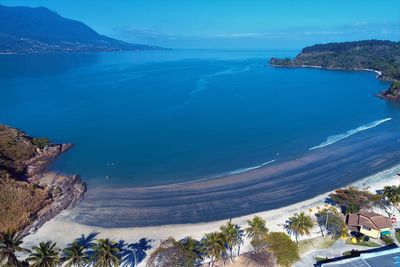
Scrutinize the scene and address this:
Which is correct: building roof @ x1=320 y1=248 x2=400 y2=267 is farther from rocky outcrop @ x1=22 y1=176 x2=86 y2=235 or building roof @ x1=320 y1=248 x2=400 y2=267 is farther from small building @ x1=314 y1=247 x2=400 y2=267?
rocky outcrop @ x1=22 y1=176 x2=86 y2=235

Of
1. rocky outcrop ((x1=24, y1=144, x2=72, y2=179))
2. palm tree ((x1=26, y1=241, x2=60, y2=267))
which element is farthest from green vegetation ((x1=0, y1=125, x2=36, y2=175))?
palm tree ((x1=26, y1=241, x2=60, y2=267))

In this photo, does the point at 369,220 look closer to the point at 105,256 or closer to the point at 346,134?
the point at 105,256

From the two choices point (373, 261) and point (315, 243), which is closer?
point (373, 261)

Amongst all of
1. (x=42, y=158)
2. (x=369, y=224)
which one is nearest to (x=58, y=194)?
(x=42, y=158)

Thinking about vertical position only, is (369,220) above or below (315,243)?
above

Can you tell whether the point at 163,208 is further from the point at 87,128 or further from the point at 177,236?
the point at 87,128

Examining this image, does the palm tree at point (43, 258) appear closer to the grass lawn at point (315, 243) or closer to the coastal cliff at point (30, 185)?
the coastal cliff at point (30, 185)
